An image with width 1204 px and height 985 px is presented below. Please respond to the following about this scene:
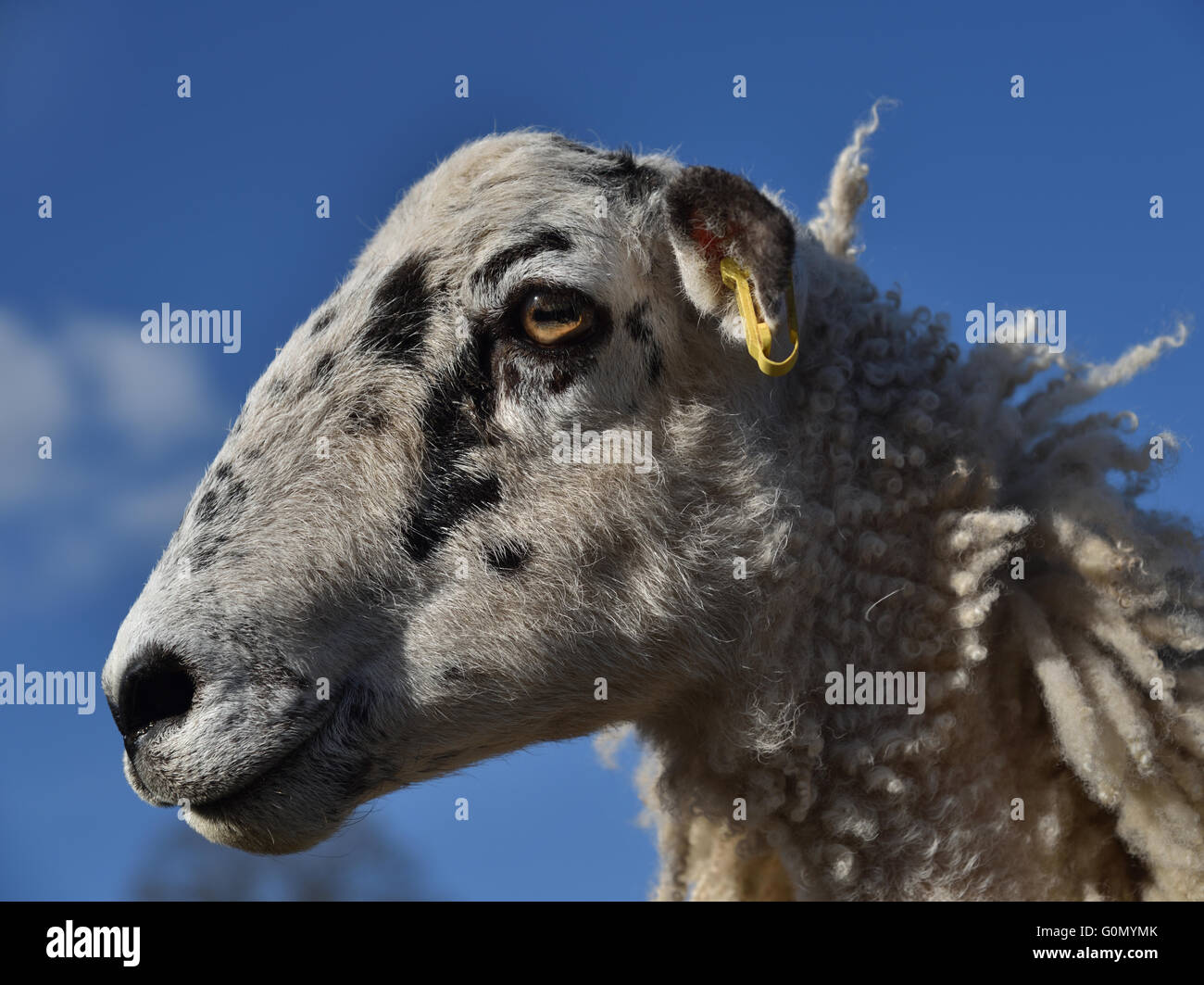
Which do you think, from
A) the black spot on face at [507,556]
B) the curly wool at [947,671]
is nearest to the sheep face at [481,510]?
the black spot on face at [507,556]

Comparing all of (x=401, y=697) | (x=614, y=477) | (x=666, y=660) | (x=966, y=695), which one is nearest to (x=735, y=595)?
(x=666, y=660)

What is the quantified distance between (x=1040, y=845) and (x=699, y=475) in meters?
1.75

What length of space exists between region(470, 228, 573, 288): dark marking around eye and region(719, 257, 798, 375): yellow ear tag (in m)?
0.55

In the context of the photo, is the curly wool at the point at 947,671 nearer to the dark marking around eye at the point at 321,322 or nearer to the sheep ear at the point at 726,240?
the sheep ear at the point at 726,240

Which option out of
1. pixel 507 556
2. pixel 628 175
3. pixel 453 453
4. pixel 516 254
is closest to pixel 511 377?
pixel 453 453

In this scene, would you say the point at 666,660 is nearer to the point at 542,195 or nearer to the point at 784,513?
the point at 784,513

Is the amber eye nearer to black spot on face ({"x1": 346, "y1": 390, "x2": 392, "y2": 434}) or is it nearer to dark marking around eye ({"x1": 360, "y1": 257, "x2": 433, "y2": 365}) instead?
dark marking around eye ({"x1": 360, "y1": 257, "x2": 433, "y2": 365})

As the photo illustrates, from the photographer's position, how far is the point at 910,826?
365 centimetres

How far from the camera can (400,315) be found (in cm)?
366

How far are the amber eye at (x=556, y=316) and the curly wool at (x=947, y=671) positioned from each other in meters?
0.81

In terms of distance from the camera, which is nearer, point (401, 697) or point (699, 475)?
point (401, 697)

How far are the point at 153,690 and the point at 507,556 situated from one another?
1114 millimetres

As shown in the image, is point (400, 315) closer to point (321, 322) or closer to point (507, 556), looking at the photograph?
point (321, 322)

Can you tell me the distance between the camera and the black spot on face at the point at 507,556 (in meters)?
3.46
